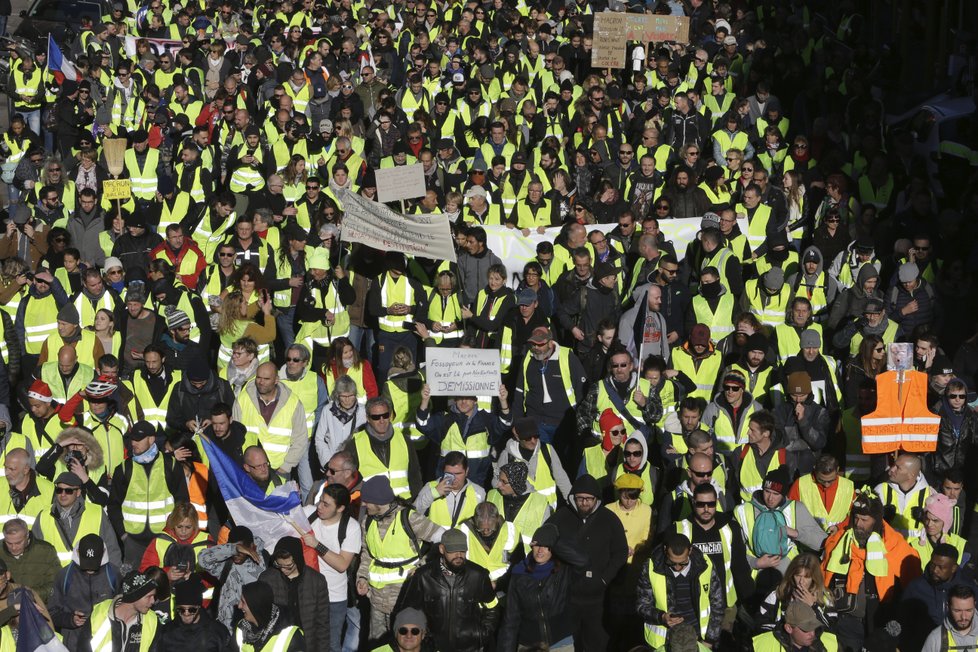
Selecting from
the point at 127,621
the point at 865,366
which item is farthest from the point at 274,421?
the point at 865,366

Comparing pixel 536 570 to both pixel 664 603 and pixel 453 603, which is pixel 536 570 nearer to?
pixel 453 603

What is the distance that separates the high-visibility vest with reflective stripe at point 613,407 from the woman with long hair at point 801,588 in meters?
2.53

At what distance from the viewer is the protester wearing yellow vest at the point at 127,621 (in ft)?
32.3

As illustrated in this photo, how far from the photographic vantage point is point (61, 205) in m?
18.0

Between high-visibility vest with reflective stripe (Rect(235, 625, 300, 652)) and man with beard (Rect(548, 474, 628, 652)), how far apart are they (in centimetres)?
215

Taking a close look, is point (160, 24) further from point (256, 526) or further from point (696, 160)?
point (256, 526)

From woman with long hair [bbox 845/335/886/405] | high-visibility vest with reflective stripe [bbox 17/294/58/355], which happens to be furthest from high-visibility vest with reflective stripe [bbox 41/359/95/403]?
woman with long hair [bbox 845/335/886/405]

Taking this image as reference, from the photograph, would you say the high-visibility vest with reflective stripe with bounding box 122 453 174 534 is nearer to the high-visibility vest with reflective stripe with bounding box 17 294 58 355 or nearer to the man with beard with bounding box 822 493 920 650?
the high-visibility vest with reflective stripe with bounding box 17 294 58 355

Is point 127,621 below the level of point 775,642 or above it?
above

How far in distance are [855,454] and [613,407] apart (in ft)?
6.63

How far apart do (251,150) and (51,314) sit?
4537 millimetres

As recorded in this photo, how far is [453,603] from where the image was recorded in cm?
1055

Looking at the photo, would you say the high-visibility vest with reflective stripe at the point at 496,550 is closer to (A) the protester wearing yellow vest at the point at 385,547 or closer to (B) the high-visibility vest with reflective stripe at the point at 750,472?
(A) the protester wearing yellow vest at the point at 385,547

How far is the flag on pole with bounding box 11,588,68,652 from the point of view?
9875mm
